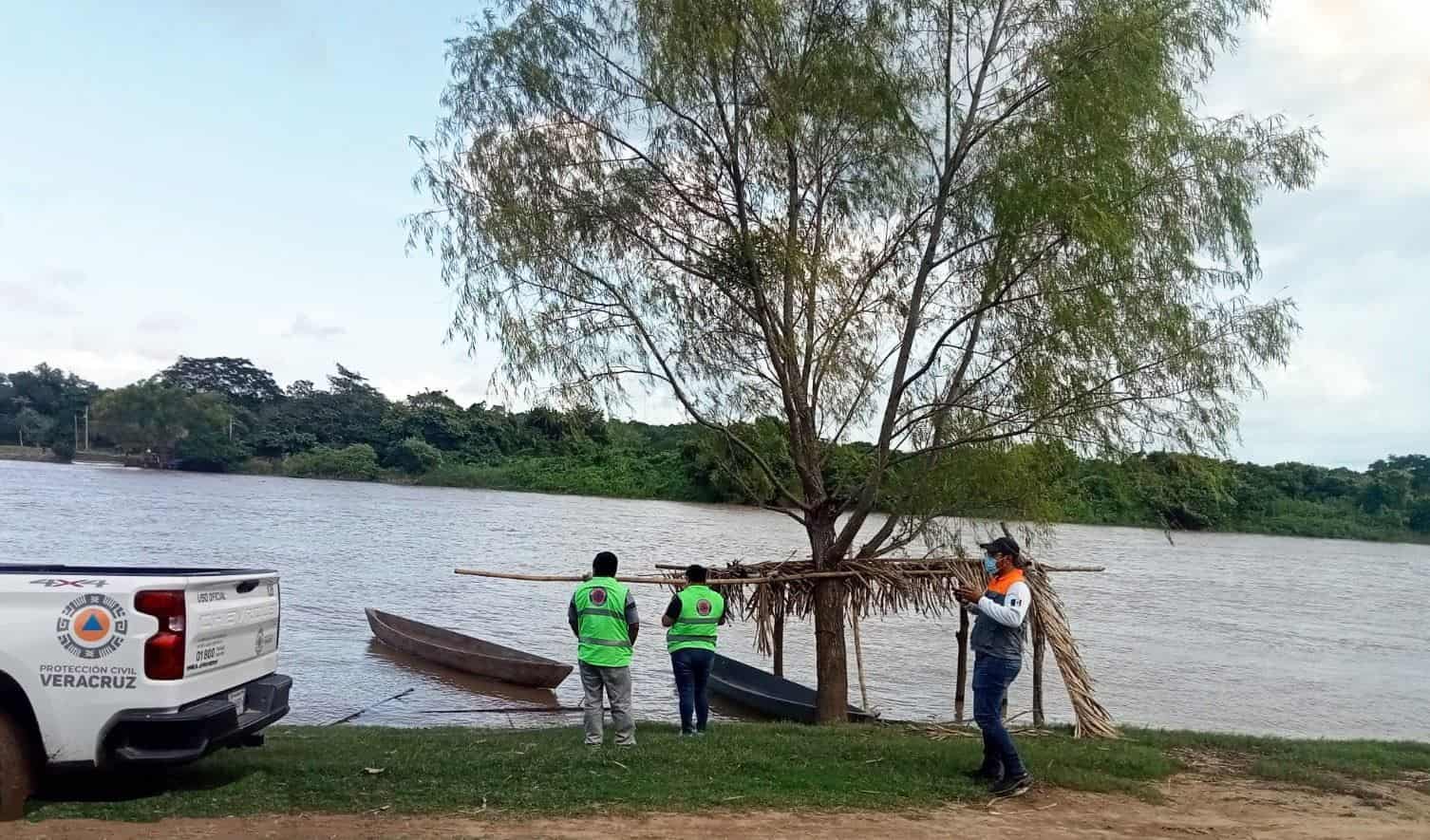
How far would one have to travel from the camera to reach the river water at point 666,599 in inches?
714

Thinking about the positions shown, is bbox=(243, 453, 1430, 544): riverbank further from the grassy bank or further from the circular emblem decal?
the circular emblem decal

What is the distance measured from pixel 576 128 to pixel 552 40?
3.09ft

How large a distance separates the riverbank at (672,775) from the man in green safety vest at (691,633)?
0.46 meters

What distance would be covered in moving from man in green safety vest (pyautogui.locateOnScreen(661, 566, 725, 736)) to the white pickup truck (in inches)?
181

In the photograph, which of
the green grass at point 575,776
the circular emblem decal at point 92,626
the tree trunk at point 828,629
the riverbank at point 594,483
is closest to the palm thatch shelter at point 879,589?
the tree trunk at point 828,629

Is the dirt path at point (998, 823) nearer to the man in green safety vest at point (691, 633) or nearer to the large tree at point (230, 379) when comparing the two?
the man in green safety vest at point (691, 633)

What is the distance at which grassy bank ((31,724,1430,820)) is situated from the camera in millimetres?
6828

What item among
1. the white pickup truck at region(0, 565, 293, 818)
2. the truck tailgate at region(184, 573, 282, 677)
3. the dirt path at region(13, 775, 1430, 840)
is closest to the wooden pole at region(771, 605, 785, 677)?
the dirt path at region(13, 775, 1430, 840)

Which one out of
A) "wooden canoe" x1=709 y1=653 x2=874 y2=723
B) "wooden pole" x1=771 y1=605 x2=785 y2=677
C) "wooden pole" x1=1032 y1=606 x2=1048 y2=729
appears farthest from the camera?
"wooden canoe" x1=709 y1=653 x2=874 y2=723

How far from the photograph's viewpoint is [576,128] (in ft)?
38.9

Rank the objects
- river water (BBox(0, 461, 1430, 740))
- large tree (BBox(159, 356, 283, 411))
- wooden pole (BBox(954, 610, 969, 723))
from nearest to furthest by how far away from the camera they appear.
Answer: wooden pole (BBox(954, 610, 969, 723)) → river water (BBox(0, 461, 1430, 740)) → large tree (BBox(159, 356, 283, 411))

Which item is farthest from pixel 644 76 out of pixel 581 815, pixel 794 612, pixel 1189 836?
pixel 1189 836

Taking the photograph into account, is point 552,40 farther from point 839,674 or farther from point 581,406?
point 839,674

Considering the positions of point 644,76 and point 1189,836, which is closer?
point 1189,836
